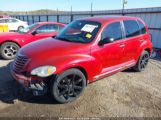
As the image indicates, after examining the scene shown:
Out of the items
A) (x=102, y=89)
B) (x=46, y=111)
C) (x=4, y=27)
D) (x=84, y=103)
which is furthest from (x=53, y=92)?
(x=4, y=27)

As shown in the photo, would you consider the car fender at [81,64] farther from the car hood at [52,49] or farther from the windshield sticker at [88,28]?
the windshield sticker at [88,28]

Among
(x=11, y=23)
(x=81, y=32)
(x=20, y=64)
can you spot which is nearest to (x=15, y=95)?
(x=20, y=64)

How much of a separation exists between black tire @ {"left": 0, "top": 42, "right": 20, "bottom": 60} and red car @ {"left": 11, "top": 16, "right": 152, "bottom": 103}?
317cm

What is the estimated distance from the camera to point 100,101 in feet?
13.9

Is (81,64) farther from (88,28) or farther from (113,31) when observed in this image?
(113,31)

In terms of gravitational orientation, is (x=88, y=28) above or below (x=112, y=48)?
above

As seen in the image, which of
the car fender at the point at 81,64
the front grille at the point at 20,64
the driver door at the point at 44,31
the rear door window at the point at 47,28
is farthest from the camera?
the rear door window at the point at 47,28

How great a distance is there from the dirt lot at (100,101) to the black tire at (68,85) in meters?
0.16

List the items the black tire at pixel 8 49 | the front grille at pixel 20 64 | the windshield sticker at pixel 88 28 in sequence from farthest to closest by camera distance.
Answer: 1. the black tire at pixel 8 49
2. the windshield sticker at pixel 88 28
3. the front grille at pixel 20 64

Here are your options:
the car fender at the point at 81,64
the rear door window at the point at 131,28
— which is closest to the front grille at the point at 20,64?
the car fender at the point at 81,64

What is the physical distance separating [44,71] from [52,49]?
0.67 m

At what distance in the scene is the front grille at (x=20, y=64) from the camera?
394 centimetres

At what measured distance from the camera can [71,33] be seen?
16.2 feet

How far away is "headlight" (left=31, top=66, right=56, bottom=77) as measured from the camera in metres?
3.69
